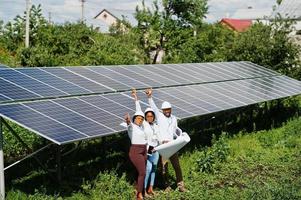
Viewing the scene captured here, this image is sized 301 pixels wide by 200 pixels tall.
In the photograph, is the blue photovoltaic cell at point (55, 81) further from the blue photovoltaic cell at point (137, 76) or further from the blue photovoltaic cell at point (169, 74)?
the blue photovoltaic cell at point (169, 74)

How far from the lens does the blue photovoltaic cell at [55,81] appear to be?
11598 mm

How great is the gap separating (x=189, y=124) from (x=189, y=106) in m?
2.80

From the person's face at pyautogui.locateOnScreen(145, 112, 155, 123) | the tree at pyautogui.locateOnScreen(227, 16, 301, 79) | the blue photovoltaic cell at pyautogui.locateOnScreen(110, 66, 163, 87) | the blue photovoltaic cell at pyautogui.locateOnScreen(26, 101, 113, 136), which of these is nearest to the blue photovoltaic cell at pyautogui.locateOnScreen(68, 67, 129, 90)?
the blue photovoltaic cell at pyautogui.locateOnScreen(110, 66, 163, 87)

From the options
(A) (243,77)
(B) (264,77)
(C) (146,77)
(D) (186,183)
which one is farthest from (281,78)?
(D) (186,183)

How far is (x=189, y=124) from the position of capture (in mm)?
15492

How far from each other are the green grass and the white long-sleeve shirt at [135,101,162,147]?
1.08 m

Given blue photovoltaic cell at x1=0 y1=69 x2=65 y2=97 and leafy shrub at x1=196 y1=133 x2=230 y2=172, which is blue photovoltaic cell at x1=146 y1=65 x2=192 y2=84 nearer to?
leafy shrub at x1=196 y1=133 x2=230 y2=172

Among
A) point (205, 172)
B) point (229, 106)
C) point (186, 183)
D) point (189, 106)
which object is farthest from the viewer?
point (229, 106)

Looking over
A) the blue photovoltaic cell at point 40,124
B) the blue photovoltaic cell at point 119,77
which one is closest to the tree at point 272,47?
the blue photovoltaic cell at point 119,77

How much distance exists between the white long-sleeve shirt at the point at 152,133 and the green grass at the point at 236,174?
3.55 feet

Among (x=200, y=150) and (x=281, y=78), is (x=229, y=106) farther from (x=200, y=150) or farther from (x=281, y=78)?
(x=281, y=78)

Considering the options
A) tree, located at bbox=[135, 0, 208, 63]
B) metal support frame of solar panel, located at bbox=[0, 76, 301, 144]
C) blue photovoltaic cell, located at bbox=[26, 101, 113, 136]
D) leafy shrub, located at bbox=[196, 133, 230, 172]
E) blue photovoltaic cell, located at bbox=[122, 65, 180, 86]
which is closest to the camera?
metal support frame of solar panel, located at bbox=[0, 76, 301, 144]

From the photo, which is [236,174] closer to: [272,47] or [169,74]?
[169,74]

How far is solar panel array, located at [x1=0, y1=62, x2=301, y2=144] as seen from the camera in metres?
9.30
